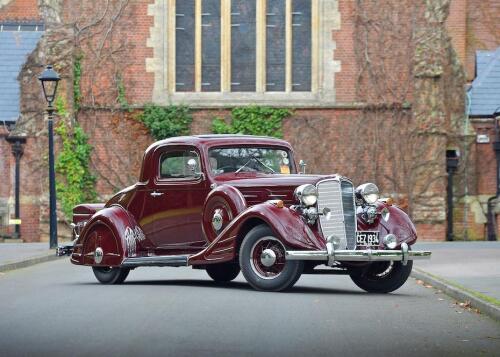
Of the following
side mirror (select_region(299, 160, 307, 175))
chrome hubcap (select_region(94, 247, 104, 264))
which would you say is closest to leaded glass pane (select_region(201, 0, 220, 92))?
side mirror (select_region(299, 160, 307, 175))

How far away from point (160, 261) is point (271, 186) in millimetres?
1790

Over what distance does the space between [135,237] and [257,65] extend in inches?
656

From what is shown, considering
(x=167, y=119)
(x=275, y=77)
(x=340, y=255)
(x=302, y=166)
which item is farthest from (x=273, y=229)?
(x=275, y=77)

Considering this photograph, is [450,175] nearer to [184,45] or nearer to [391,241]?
[184,45]

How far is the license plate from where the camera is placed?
14.5 meters

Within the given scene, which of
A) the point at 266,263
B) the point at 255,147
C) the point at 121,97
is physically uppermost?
the point at 121,97

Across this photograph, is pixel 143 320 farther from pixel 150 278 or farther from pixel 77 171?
pixel 77 171

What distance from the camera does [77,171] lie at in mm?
31812

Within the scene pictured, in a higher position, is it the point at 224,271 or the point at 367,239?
the point at 367,239

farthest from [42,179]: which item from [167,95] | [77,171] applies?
[167,95]

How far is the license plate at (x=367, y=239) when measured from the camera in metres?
14.5

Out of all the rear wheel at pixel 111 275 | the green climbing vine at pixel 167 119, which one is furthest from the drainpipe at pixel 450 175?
the rear wheel at pixel 111 275

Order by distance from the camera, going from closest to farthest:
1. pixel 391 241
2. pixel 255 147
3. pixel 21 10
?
pixel 391 241
pixel 255 147
pixel 21 10

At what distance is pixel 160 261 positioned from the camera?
15570 mm
